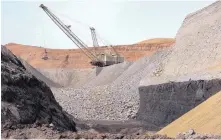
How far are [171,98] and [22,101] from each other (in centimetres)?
1821

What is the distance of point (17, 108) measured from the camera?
9648 millimetres

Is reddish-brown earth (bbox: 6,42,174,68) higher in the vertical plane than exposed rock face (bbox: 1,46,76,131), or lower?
higher

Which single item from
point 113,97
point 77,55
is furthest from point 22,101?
point 77,55

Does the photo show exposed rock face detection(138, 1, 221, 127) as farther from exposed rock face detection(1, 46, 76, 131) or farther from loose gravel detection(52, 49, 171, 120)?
exposed rock face detection(1, 46, 76, 131)

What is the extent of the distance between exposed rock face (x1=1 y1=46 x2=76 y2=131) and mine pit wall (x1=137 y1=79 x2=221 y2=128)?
1166cm

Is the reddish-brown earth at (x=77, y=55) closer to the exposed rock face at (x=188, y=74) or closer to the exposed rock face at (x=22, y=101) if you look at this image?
the exposed rock face at (x=188, y=74)

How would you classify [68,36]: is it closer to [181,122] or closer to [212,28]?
[212,28]

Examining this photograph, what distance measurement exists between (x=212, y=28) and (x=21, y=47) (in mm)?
72168

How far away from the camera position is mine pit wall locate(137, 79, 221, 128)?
22.7 meters

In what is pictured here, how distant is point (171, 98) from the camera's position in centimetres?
2736

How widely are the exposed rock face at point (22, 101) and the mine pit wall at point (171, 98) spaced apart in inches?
459

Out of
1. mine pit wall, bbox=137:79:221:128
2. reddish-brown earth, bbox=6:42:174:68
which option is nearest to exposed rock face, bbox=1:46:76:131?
mine pit wall, bbox=137:79:221:128

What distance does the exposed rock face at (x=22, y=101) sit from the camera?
945 cm

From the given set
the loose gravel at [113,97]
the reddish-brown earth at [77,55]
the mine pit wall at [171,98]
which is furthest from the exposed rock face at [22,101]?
the reddish-brown earth at [77,55]
